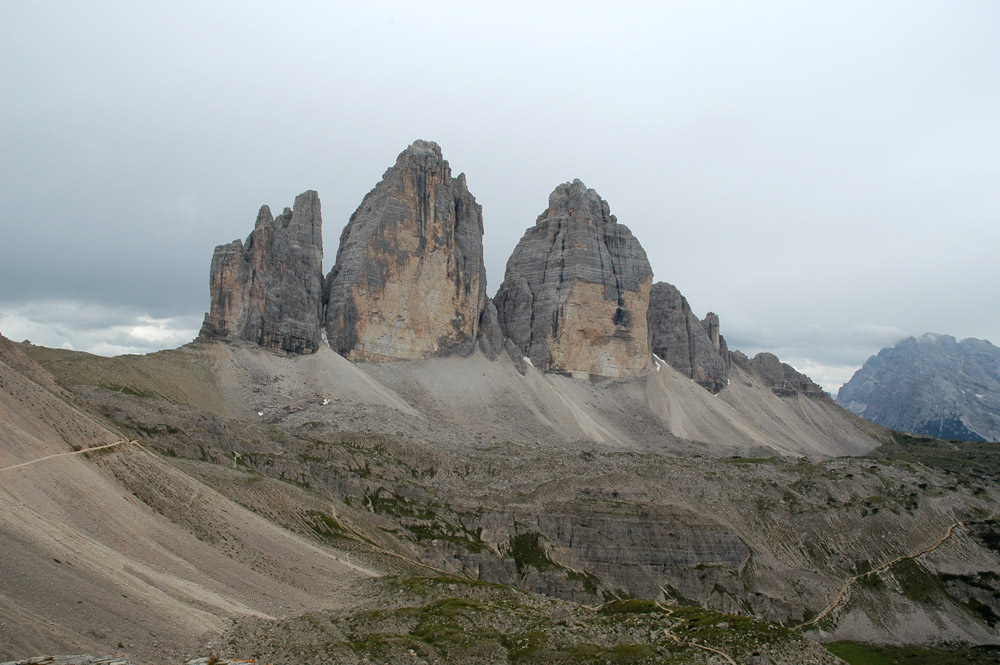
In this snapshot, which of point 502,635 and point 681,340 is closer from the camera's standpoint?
point 502,635

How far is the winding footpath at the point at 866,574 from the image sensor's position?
62.8m

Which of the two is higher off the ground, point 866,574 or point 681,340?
point 681,340

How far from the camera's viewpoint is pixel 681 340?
17775cm

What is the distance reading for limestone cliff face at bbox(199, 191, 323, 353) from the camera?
113625 millimetres

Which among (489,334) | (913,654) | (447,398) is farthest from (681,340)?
(913,654)

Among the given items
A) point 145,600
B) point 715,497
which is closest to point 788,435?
point 715,497

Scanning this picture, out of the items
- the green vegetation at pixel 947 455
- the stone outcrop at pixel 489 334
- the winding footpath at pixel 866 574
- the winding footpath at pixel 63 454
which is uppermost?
the stone outcrop at pixel 489 334

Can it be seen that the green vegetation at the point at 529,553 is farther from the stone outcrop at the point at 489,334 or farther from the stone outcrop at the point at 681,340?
the stone outcrop at the point at 681,340

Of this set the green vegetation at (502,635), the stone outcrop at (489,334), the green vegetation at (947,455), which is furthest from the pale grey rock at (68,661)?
the green vegetation at (947,455)

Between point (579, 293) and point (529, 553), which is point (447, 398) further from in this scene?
point (529, 553)

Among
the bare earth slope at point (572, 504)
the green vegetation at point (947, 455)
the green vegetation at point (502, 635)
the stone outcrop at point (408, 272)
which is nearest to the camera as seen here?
the green vegetation at point (502, 635)

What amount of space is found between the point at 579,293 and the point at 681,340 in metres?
37.7

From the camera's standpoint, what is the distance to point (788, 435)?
17650 centimetres

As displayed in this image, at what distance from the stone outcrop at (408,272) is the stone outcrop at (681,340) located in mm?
57182
